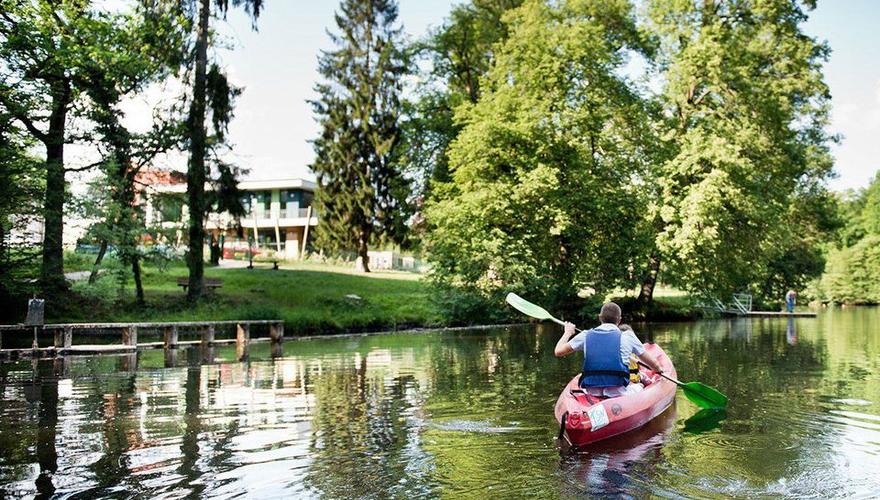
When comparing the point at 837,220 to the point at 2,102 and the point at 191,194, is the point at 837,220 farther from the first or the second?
the point at 2,102

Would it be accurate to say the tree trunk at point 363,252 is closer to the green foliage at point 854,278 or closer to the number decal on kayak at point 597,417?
the number decal on kayak at point 597,417

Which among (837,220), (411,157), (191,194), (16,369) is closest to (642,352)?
(16,369)

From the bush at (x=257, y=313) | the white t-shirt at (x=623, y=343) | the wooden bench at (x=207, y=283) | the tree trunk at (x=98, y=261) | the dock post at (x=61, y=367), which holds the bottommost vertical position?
the dock post at (x=61, y=367)

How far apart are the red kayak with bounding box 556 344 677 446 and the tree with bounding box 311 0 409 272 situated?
32435mm

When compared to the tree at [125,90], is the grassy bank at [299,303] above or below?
below

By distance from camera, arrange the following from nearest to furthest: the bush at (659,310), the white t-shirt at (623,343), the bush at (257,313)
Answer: the white t-shirt at (623,343) → the bush at (257,313) → the bush at (659,310)

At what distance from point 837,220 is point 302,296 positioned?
31548mm

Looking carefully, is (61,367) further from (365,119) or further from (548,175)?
(365,119)

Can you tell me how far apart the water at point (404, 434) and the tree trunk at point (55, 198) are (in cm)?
675

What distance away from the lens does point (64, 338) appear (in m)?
19.4

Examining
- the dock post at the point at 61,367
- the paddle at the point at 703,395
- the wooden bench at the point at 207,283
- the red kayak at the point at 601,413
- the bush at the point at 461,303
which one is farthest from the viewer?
the bush at the point at 461,303

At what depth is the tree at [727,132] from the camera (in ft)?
100

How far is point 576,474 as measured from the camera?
24.1ft

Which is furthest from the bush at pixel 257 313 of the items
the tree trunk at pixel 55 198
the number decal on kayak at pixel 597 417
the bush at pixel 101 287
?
the number decal on kayak at pixel 597 417
